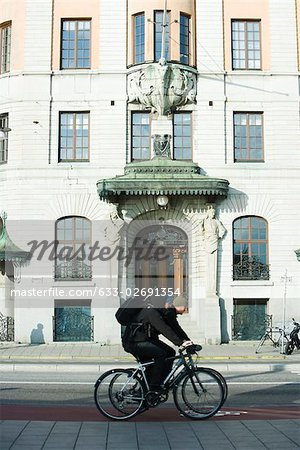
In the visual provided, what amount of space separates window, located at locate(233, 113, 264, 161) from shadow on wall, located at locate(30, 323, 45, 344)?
411 inches

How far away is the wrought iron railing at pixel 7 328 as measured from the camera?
25328 millimetres

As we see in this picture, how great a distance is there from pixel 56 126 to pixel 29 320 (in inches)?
312

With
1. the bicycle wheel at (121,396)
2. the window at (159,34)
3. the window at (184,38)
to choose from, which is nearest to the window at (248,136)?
the window at (184,38)

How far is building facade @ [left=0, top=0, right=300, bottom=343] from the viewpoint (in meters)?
25.2

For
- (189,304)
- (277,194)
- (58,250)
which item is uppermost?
(277,194)

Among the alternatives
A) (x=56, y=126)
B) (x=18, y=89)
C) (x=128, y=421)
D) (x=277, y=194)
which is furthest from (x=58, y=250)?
(x=128, y=421)

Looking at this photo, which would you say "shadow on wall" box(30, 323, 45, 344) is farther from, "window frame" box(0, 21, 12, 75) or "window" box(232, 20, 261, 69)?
"window" box(232, 20, 261, 69)

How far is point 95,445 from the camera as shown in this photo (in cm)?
771

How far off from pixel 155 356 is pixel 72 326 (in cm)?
1629

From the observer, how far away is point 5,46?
27.6 m

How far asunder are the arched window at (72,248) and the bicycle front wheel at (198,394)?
16.1 meters

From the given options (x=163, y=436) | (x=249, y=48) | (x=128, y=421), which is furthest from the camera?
(x=249, y=48)

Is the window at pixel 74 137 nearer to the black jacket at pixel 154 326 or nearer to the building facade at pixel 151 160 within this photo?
the building facade at pixel 151 160

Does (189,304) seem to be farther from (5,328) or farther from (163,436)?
(163,436)
